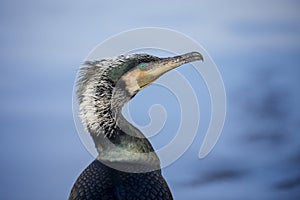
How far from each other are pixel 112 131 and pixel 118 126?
26 mm

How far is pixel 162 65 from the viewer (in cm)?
212

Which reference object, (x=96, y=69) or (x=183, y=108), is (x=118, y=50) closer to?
(x=96, y=69)

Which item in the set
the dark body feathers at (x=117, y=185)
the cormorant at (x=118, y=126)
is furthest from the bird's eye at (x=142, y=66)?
the dark body feathers at (x=117, y=185)

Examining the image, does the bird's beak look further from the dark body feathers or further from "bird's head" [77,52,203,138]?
the dark body feathers

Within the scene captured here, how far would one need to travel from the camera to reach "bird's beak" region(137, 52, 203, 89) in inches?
83.0

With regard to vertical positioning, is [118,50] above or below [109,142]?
above

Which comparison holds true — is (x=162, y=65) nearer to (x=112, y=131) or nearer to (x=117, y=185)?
(x=112, y=131)

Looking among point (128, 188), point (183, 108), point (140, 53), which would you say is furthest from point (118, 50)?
point (128, 188)

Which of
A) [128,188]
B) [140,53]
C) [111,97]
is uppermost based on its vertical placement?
[140,53]


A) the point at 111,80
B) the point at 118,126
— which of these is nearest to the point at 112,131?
the point at 118,126

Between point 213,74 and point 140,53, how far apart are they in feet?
0.95

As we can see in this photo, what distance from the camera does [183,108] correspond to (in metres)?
2.25

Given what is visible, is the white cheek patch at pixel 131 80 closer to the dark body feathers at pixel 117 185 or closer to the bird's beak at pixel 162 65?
the bird's beak at pixel 162 65

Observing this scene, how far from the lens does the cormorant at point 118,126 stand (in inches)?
81.8
